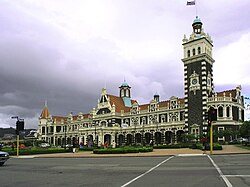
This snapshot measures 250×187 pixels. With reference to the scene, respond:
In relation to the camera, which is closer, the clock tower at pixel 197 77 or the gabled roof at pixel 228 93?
the clock tower at pixel 197 77

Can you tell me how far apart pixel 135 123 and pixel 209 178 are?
73531mm

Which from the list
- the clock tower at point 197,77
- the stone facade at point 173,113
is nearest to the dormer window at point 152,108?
the stone facade at point 173,113

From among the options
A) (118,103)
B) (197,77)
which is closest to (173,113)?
(197,77)

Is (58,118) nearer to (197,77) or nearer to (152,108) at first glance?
(152,108)

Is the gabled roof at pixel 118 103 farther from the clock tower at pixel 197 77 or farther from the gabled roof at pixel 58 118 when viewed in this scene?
the gabled roof at pixel 58 118

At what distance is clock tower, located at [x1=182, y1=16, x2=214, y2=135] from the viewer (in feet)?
218

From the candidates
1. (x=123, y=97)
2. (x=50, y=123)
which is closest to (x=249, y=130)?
(x=123, y=97)

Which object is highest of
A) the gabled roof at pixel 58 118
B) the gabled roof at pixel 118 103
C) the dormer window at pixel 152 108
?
the gabled roof at pixel 118 103

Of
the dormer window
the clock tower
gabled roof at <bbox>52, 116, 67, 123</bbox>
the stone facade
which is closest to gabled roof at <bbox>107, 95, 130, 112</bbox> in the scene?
the stone facade

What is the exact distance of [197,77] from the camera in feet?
223

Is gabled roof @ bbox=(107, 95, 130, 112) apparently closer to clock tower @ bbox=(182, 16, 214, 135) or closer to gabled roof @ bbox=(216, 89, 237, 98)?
clock tower @ bbox=(182, 16, 214, 135)

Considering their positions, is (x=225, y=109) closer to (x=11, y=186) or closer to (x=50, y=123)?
(x=11, y=186)

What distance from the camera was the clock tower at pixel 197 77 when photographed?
218 ft

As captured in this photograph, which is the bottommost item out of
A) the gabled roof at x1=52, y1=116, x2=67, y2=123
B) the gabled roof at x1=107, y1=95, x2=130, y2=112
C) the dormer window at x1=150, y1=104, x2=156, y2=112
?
the gabled roof at x1=52, y1=116, x2=67, y2=123
